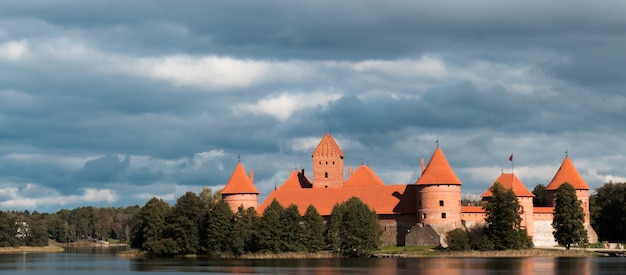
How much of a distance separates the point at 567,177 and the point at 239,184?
28546mm

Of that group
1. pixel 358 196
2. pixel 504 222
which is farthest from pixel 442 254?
pixel 358 196

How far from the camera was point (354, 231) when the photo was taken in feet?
223

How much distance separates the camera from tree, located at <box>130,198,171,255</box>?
76812mm

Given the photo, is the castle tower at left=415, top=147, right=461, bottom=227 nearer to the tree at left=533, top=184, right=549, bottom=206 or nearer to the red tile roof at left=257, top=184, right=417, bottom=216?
the red tile roof at left=257, top=184, right=417, bottom=216

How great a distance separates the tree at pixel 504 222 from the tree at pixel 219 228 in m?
20.0

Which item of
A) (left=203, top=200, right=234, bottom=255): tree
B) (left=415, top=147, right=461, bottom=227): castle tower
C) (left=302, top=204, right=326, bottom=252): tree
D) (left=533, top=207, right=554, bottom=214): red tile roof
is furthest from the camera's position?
(left=533, top=207, right=554, bottom=214): red tile roof

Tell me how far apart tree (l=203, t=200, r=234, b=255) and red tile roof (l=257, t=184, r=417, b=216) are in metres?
9.82

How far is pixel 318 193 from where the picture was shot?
273 ft

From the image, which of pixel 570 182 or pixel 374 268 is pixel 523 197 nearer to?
pixel 570 182

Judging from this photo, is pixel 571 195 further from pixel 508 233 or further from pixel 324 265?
pixel 324 265

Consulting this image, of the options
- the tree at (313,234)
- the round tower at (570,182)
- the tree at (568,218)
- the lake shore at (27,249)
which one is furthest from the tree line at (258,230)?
the lake shore at (27,249)

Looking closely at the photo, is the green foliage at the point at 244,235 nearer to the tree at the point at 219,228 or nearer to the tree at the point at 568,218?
the tree at the point at 219,228

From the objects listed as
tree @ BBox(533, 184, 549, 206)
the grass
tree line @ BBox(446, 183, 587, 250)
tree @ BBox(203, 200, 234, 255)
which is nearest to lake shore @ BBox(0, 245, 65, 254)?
tree @ BBox(203, 200, 234, 255)

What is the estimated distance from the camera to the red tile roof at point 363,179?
8506cm
